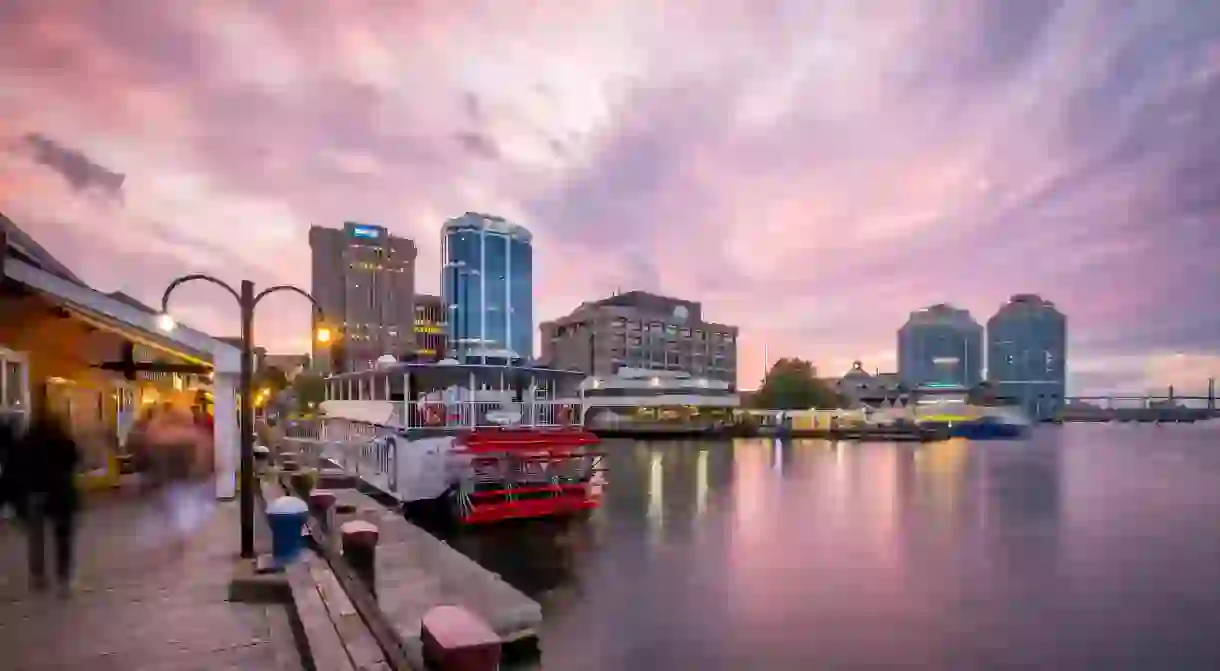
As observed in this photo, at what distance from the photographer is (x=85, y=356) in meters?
13.2

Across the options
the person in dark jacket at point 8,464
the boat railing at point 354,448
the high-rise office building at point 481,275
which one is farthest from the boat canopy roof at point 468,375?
the high-rise office building at point 481,275

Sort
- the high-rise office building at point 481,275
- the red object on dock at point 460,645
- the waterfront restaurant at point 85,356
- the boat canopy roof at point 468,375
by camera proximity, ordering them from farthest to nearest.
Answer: the high-rise office building at point 481,275 → the boat canopy roof at point 468,375 → the waterfront restaurant at point 85,356 → the red object on dock at point 460,645

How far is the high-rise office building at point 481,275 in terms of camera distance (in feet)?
621

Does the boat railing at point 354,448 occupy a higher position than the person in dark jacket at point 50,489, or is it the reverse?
the person in dark jacket at point 50,489

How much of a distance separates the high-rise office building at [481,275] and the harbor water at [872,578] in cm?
16563

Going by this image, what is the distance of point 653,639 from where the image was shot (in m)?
10.9

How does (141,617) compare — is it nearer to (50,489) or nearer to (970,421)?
(50,489)

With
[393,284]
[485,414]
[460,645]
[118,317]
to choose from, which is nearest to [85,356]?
[118,317]

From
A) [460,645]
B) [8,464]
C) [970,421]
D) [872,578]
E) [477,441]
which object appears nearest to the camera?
[460,645]

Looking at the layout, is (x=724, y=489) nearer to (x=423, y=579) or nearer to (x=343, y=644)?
(x=423, y=579)

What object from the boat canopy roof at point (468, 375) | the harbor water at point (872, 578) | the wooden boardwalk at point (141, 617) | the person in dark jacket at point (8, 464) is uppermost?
the boat canopy roof at point (468, 375)

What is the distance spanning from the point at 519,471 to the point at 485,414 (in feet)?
6.39

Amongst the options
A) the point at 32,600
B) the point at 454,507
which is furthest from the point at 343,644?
the point at 454,507

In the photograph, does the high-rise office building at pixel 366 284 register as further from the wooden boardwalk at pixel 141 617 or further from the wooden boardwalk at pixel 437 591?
the wooden boardwalk at pixel 141 617
